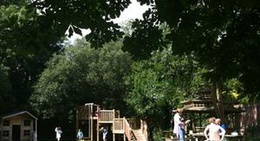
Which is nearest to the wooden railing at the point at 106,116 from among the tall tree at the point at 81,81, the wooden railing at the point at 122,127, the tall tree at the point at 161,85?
the wooden railing at the point at 122,127

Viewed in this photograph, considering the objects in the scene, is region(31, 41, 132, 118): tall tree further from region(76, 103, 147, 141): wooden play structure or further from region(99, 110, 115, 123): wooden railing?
region(99, 110, 115, 123): wooden railing

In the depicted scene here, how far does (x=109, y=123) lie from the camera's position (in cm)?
4247

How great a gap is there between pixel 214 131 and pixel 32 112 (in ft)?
129

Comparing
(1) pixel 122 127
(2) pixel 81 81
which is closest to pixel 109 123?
(1) pixel 122 127

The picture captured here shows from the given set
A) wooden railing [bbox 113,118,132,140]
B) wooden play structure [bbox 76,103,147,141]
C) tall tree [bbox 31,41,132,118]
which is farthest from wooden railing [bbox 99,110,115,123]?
tall tree [bbox 31,41,132,118]

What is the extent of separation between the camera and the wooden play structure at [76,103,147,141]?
37.8 meters

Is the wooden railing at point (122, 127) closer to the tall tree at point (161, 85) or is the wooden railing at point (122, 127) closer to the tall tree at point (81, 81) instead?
the tall tree at point (161, 85)

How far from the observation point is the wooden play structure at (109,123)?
124 ft

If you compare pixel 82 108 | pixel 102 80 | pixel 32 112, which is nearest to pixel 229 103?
pixel 82 108

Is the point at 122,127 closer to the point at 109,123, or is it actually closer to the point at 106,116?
the point at 106,116

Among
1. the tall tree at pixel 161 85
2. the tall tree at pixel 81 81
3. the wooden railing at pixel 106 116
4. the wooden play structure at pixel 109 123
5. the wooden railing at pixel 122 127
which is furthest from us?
the tall tree at pixel 81 81

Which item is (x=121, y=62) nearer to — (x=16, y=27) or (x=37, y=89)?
(x=37, y=89)

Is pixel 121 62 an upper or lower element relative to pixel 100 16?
upper

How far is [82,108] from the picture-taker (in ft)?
143
